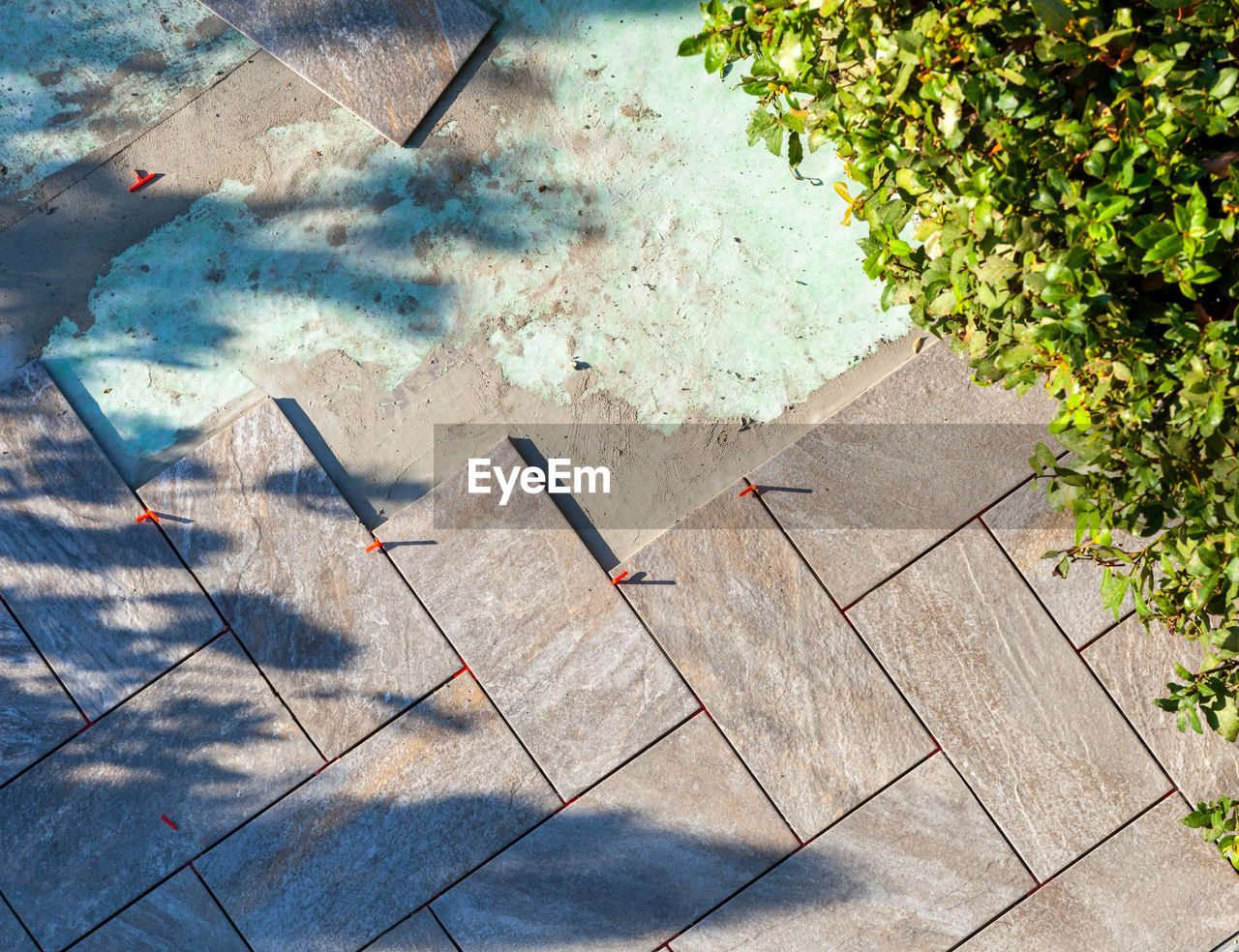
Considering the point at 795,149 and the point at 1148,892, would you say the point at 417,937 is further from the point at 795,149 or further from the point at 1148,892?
the point at 795,149

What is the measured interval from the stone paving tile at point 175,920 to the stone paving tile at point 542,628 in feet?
5.07

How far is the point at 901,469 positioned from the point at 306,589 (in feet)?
8.57

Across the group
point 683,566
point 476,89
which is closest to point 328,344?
point 476,89

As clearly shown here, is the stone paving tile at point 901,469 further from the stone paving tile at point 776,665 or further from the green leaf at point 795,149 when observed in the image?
the green leaf at point 795,149

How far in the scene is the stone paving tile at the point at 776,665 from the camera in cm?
358

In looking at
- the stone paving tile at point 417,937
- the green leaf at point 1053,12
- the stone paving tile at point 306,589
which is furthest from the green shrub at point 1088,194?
the stone paving tile at point 417,937

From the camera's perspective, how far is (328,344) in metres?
3.72

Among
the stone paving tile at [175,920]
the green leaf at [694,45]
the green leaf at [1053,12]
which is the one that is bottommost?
the stone paving tile at [175,920]

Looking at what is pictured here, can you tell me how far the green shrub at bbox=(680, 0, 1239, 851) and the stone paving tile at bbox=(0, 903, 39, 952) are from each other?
14.6 ft

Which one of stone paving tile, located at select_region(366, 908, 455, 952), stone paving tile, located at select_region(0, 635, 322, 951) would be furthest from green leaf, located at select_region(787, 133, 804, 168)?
stone paving tile, located at select_region(366, 908, 455, 952)

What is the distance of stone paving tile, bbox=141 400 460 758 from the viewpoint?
3.65 meters

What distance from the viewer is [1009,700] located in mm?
3574

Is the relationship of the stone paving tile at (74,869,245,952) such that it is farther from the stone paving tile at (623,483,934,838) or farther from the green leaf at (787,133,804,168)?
the green leaf at (787,133,804,168)

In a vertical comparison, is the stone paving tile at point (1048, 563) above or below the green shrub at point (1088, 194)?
below
